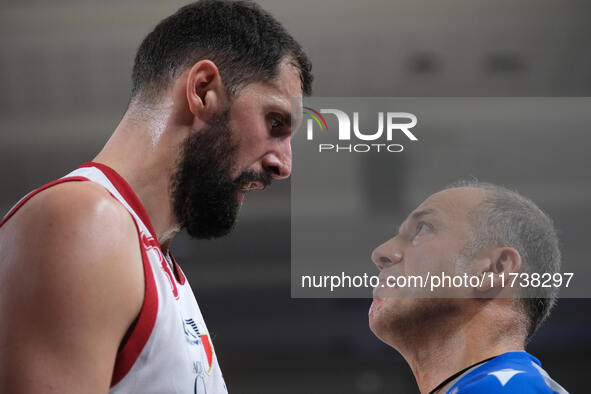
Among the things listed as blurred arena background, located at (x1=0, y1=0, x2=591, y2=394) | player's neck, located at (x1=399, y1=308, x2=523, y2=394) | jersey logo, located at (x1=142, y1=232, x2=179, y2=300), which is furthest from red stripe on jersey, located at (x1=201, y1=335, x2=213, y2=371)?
blurred arena background, located at (x1=0, y1=0, x2=591, y2=394)

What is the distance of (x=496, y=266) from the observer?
62.6 inches

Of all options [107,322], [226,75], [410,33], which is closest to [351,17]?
[410,33]

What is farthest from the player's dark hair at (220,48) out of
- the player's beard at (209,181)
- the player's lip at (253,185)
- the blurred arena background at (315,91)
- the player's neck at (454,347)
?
the blurred arena background at (315,91)

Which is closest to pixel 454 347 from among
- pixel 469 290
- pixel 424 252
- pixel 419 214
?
pixel 469 290

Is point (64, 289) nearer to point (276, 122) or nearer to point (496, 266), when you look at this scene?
point (276, 122)

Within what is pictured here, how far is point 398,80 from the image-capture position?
2336mm

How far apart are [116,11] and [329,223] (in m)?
1.23

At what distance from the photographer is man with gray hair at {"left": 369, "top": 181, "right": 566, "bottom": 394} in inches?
60.8

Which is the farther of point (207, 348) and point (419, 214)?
point (419, 214)

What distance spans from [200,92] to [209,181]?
0.20 metres

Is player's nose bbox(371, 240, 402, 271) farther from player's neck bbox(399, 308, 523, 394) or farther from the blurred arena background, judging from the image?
the blurred arena background

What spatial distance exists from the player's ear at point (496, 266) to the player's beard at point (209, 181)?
0.61 meters

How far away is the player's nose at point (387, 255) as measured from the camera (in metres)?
1.71

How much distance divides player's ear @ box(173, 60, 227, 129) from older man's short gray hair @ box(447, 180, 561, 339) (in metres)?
0.75
